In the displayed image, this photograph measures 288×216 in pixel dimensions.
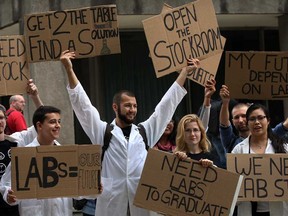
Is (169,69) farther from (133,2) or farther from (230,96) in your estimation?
(133,2)

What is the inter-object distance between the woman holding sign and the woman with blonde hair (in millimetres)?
270

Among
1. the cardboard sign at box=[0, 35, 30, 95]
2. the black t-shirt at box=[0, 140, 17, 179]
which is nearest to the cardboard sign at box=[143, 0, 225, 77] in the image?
the cardboard sign at box=[0, 35, 30, 95]

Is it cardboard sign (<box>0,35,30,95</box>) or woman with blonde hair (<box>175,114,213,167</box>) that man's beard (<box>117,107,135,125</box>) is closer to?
woman with blonde hair (<box>175,114,213,167</box>)

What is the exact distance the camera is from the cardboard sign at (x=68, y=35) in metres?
9.88

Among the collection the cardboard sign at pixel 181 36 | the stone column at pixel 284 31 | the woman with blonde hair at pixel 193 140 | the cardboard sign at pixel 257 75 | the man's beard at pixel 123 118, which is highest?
the stone column at pixel 284 31

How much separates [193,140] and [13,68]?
6.00 ft

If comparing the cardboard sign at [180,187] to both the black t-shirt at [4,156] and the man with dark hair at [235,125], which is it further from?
the black t-shirt at [4,156]

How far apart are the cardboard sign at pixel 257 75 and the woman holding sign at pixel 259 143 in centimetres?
106

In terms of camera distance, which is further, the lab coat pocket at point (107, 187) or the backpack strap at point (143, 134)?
the backpack strap at point (143, 134)

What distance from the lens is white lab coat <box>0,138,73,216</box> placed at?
8.61 m

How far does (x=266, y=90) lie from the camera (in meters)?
10.4

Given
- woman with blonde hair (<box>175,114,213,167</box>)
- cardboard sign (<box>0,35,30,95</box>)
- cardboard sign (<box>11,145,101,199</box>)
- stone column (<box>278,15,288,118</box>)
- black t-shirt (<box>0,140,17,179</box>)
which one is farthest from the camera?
stone column (<box>278,15,288,118</box>)

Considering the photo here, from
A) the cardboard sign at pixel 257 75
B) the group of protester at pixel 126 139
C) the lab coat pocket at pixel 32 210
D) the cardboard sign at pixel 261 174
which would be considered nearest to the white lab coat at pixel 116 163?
the group of protester at pixel 126 139

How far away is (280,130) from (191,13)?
1.40m
